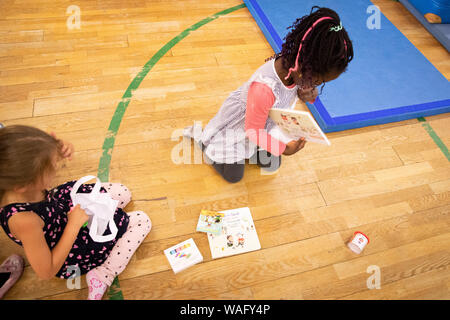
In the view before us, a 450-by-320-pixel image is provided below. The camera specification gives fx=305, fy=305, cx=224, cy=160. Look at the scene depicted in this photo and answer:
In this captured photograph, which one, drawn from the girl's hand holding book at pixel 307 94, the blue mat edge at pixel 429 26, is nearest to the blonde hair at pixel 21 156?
the girl's hand holding book at pixel 307 94

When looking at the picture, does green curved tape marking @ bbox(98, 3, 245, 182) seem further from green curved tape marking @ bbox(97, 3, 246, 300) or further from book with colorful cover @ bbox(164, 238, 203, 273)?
book with colorful cover @ bbox(164, 238, 203, 273)

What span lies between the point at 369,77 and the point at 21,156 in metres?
2.44

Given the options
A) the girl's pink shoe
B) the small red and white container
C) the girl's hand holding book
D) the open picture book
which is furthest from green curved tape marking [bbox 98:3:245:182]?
the small red and white container

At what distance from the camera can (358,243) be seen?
1.72 m

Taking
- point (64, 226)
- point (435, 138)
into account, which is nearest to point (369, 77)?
point (435, 138)

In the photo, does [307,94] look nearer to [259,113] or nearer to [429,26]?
[259,113]

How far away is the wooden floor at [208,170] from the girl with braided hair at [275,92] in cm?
19

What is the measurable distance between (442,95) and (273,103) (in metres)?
1.82

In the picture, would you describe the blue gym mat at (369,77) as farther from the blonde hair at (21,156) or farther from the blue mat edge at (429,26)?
the blonde hair at (21,156)

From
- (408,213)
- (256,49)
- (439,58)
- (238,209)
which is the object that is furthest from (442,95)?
(238,209)

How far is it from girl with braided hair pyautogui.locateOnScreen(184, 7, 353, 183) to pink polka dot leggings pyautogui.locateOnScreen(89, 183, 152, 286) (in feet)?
1.74

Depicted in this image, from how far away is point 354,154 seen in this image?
84.7 inches

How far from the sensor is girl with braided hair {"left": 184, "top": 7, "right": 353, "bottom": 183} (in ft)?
3.92

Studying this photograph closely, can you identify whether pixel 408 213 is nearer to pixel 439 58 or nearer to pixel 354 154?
pixel 354 154
